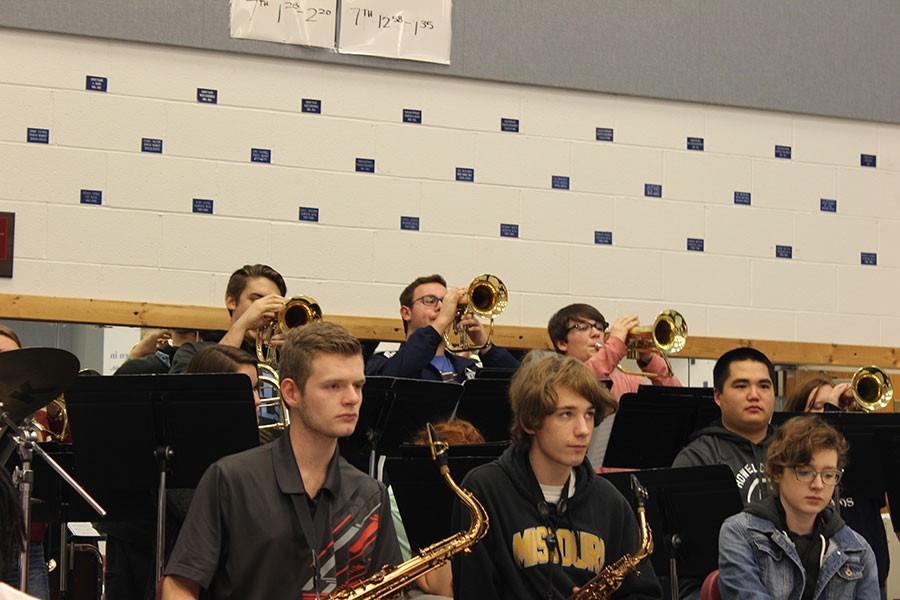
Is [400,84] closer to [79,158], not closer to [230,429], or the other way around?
[79,158]

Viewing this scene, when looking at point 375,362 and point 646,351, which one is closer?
point 375,362

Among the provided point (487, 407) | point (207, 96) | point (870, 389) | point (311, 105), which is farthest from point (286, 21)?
point (870, 389)

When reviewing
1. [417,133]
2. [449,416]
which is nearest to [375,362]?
[449,416]

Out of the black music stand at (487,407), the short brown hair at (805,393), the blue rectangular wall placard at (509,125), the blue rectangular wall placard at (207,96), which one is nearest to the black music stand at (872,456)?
the short brown hair at (805,393)

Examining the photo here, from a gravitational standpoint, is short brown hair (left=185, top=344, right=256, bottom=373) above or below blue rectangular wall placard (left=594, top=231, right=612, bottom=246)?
below

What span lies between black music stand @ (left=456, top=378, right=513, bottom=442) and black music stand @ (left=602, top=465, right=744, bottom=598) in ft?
3.47

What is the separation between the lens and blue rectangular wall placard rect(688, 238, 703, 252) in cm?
932

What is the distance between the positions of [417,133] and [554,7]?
1389 mm

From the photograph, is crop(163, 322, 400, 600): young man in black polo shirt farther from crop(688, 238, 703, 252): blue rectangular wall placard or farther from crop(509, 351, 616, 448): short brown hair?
crop(688, 238, 703, 252): blue rectangular wall placard

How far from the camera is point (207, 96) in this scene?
27.4 ft

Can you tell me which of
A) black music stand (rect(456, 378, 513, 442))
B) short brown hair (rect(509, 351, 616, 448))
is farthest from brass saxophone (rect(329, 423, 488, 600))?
black music stand (rect(456, 378, 513, 442))

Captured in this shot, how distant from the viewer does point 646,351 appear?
7.88 meters

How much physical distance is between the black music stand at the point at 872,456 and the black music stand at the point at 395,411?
179 centimetres

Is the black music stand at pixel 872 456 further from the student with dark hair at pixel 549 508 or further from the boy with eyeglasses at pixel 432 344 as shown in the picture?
the boy with eyeglasses at pixel 432 344
